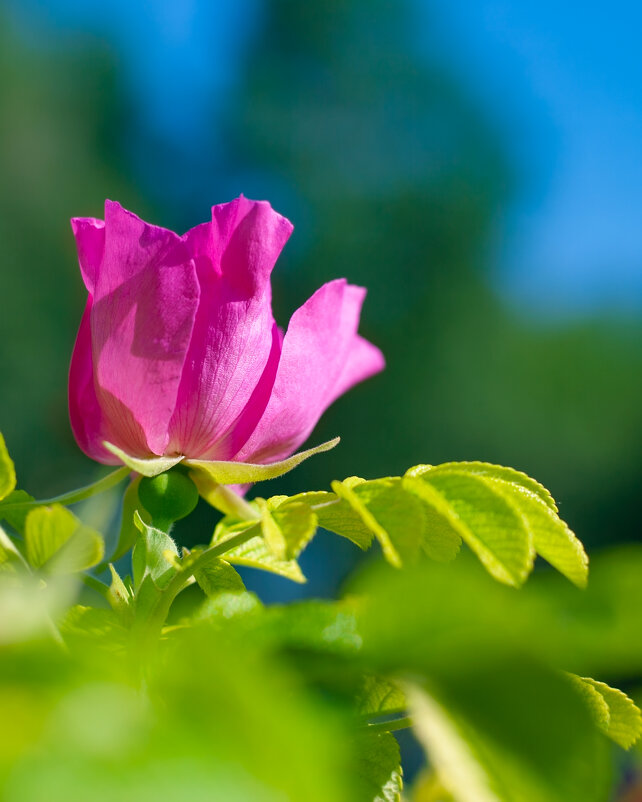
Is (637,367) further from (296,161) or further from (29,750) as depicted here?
(29,750)

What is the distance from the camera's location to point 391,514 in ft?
0.96

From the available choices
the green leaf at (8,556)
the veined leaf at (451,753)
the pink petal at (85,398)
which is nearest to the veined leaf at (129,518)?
the pink petal at (85,398)

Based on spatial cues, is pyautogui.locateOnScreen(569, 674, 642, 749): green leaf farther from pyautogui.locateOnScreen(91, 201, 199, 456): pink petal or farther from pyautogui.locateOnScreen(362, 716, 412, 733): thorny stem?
pyautogui.locateOnScreen(91, 201, 199, 456): pink petal

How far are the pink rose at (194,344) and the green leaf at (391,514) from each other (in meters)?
0.12

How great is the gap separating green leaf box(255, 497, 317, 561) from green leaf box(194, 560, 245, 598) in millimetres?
88

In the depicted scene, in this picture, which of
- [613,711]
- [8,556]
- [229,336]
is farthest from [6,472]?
[613,711]

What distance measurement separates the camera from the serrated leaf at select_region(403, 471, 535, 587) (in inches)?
10.2

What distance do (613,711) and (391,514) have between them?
0.45ft

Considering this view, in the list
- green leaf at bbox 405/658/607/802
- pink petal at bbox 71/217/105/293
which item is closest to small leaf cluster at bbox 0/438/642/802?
green leaf at bbox 405/658/607/802

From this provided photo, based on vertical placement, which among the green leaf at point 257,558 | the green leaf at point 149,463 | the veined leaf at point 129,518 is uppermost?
the green leaf at point 149,463

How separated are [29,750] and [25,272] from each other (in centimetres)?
879

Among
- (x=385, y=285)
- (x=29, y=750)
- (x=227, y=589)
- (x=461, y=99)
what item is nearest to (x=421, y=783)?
(x=227, y=589)

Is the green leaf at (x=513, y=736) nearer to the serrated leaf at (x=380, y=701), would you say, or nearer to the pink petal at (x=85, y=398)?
the serrated leaf at (x=380, y=701)

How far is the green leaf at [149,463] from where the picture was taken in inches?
14.9
